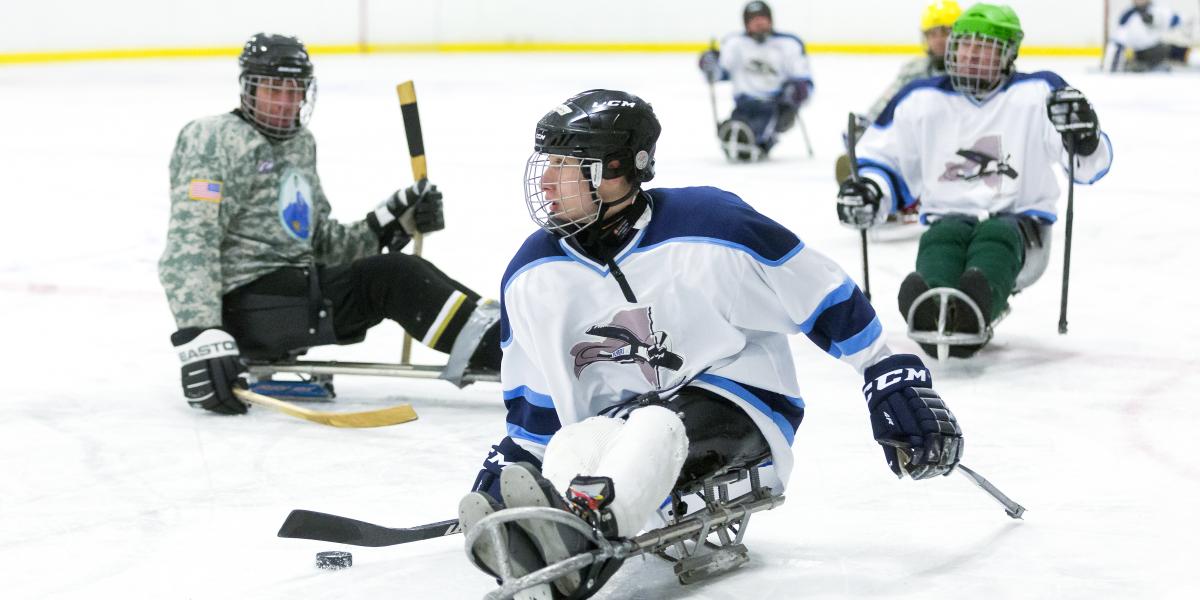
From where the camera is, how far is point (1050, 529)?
277cm

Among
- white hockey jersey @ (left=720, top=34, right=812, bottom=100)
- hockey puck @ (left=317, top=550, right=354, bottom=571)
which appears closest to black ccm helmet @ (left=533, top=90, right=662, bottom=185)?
hockey puck @ (left=317, top=550, right=354, bottom=571)

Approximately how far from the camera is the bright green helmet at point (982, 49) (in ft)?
14.1

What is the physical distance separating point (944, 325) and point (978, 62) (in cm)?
87

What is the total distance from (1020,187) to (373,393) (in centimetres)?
195

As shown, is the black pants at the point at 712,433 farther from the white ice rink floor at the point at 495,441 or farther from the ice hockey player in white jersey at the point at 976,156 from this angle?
the ice hockey player in white jersey at the point at 976,156

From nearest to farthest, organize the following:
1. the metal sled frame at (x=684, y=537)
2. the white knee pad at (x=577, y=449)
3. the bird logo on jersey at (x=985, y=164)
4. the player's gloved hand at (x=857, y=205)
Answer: the metal sled frame at (x=684, y=537)
the white knee pad at (x=577, y=449)
the player's gloved hand at (x=857, y=205)
the bird logo on jersey at (x=985, y=164)

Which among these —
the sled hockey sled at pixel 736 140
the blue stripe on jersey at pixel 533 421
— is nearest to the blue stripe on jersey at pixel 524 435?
the blue stripe on jersey at pixel 533 421

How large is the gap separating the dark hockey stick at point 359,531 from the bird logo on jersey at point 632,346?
41cm

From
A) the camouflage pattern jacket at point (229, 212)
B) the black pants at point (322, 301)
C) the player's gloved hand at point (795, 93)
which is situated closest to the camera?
the camouflage pattern jacket at point (229, 212)

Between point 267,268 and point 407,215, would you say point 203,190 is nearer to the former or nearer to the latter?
point 267,268

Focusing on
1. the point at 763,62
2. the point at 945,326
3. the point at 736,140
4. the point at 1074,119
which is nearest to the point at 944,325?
the point at 945,326

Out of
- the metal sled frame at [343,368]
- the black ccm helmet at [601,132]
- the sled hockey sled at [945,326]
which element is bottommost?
the metal sled frame at [343,368]

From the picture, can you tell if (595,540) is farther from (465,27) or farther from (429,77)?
(465,27)

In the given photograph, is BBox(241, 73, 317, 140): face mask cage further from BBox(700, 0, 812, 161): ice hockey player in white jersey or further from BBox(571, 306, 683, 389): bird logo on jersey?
BBox(700, 0, 812, 161): ice hockey player in white jersey
